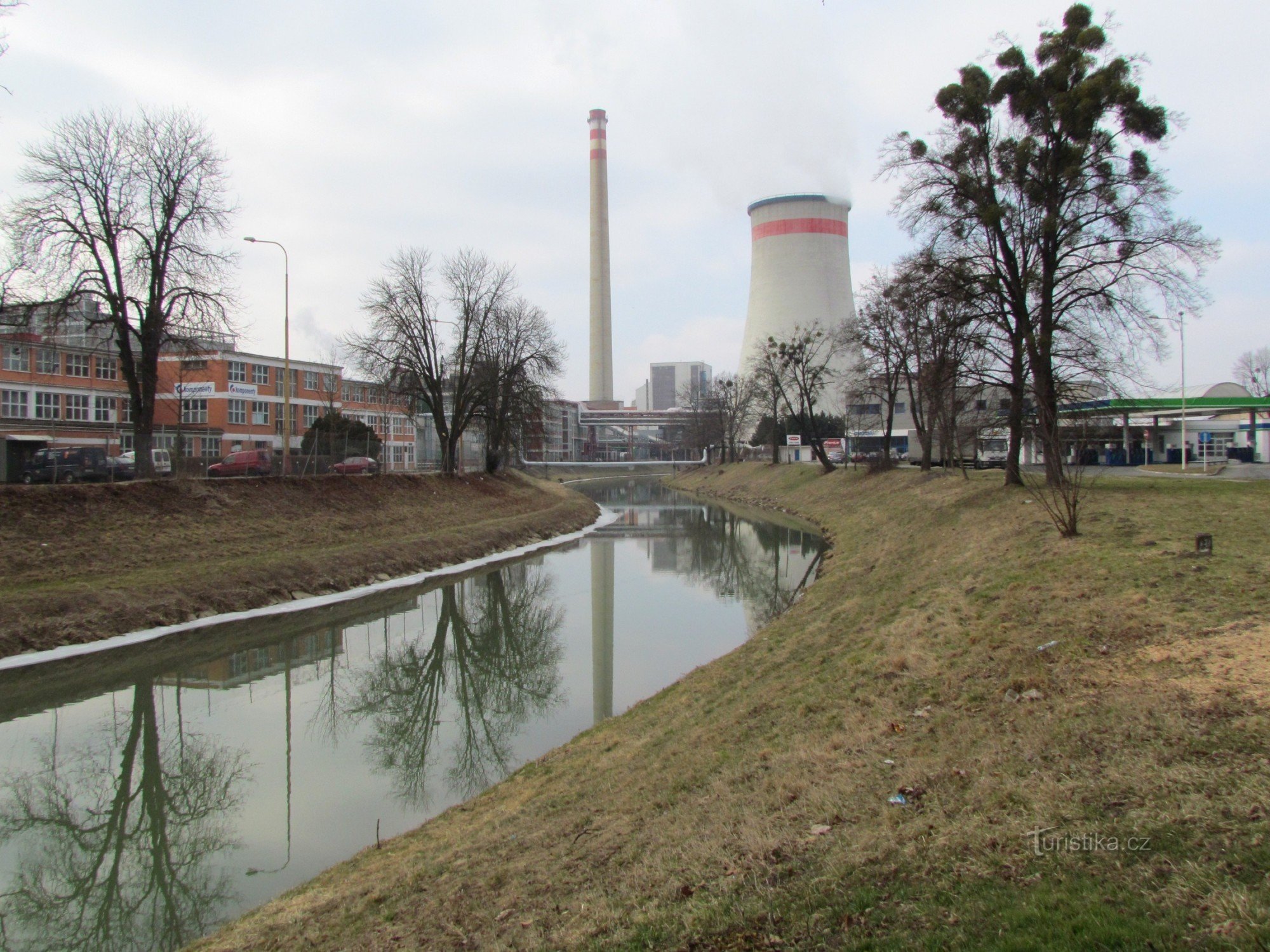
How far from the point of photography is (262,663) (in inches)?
599

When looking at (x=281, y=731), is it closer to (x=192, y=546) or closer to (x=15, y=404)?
(x=192, y=546)

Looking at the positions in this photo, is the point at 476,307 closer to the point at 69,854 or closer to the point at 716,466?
the point at 69,854

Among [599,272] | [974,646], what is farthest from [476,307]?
[599,272]

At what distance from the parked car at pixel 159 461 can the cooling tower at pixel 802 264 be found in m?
42.9

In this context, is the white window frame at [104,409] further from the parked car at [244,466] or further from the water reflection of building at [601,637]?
the water reflection of building at [601,637]

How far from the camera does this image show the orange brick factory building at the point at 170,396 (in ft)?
132

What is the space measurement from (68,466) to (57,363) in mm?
24536

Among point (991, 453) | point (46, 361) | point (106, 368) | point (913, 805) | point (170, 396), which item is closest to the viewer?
point (913, 805)

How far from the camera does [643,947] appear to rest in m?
4.31

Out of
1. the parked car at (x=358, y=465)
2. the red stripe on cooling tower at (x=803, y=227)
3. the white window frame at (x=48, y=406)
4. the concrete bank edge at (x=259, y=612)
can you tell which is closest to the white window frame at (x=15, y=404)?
the white window frame at (x=48, y=406)

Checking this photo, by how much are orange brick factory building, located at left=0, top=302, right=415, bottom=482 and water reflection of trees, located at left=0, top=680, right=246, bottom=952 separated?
69.3 ft

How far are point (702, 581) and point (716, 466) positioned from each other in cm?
6139

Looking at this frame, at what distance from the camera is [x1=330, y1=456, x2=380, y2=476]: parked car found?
1483 inches

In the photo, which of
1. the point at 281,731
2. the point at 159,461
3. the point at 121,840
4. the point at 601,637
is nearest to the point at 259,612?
the point at 281,731
